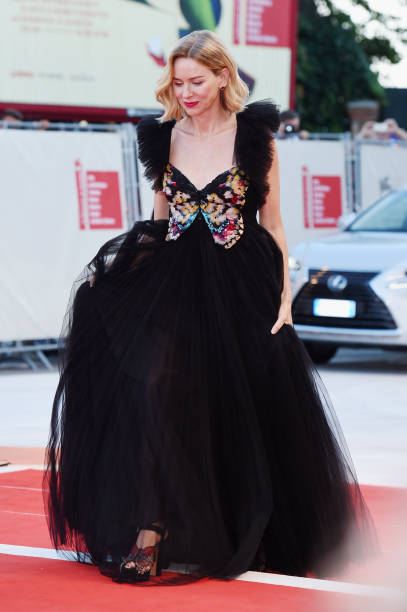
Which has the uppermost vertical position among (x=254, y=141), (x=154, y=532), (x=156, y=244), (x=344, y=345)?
(x=254, y=141)

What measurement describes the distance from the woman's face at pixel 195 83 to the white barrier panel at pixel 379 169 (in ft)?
32.6

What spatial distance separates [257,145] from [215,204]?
0.91ft

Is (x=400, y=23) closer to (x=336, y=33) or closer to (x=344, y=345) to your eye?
(x=336, y=33)

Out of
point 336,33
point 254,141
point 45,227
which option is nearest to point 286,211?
point 45,227

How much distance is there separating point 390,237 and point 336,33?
1677cm

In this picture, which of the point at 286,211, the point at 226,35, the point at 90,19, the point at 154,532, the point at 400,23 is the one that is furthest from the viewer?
the point at 400,23

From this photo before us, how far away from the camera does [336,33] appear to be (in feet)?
92.3

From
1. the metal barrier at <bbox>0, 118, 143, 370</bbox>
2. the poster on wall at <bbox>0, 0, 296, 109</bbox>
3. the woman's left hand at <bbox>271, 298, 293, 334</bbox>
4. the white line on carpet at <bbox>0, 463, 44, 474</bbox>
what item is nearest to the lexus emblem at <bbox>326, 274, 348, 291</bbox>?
the metal barrier at <bbox>0, 118, 143, 370</bbox>

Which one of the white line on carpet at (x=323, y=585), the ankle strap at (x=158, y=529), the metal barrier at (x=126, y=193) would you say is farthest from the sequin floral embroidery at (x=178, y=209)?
the metal barrier at (x=126, y=193)

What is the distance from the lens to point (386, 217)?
41.8 feet

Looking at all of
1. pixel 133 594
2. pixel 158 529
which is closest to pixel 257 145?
pixel 158 529

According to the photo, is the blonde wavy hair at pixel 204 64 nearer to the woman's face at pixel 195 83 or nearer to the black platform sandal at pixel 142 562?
the woman's face at pixel 195 83

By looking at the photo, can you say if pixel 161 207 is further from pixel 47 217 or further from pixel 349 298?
pixel 47 217

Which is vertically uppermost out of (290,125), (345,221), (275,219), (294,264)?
(290,125)
